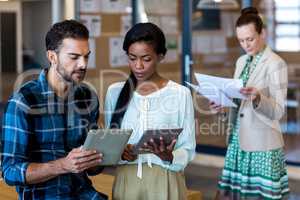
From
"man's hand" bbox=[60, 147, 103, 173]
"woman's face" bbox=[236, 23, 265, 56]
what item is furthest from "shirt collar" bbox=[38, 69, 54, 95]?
"woman's face" bbox=[236, 23, 265, 56]

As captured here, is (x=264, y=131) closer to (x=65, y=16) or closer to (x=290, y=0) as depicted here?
(x=290, y=0)

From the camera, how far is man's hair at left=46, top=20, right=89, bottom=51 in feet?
6.75

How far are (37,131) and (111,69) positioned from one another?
4.86 m

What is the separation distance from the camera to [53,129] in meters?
2.05

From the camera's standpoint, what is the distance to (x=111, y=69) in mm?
6863

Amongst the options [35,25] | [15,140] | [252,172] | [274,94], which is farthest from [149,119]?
[35,25]

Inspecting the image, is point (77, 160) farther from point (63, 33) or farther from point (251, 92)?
point (251, 92)

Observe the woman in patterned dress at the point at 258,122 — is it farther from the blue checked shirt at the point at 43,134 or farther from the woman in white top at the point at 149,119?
the blue checked shirt at the point at 43,134

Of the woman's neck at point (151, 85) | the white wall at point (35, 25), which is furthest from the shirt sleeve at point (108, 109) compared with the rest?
the white wall at point (35, 25)

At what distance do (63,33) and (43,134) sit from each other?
381mm

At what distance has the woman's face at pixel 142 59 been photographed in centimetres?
230

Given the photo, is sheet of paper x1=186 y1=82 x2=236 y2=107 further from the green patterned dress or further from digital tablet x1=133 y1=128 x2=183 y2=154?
digital tablet x1=133 y1=128 x2=183 y2=154

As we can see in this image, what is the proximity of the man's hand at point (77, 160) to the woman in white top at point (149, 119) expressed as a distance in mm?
311

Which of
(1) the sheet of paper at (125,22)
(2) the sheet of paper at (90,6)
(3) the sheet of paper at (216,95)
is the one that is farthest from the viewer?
(1) the sheet of paper at (125,22)
